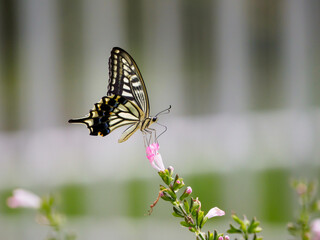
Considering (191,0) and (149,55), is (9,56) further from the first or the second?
(191,0)

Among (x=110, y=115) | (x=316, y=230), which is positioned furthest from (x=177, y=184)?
(x=110, y=115)

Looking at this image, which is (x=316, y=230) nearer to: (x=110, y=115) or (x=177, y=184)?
(x=177, y=184)

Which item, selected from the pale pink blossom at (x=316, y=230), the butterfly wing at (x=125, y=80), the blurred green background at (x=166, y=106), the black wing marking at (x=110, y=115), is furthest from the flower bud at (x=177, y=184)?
the blurred green background at (x=166, y=106)

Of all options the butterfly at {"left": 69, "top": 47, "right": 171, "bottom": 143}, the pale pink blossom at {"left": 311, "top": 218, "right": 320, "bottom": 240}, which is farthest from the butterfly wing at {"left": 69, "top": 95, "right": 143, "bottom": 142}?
the pale pink blossom at {"left": 311, "top": 218, "right": 320, "bottom": 240}

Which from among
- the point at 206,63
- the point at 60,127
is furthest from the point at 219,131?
the point at 60,127

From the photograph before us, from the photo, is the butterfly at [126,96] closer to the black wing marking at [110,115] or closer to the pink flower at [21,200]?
the black wing marking at [110,115]

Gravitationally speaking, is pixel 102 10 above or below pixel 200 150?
above

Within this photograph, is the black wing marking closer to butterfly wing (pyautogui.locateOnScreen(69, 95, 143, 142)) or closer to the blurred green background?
butterfly wing (pyautogui.locateOnScreen(69, 95, 143, 142))
